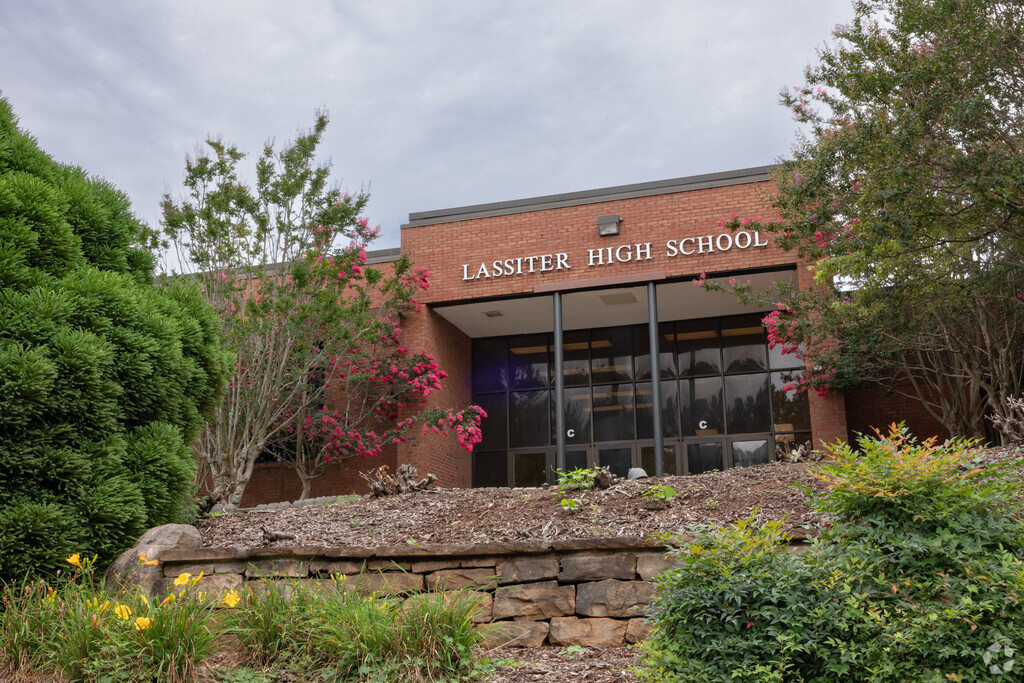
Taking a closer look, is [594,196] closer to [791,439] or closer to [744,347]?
[744,347]

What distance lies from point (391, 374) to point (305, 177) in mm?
4534

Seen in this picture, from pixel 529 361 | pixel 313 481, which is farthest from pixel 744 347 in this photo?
pixel 313 481

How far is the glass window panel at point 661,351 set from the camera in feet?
60.7

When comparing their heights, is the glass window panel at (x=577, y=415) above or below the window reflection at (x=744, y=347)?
below

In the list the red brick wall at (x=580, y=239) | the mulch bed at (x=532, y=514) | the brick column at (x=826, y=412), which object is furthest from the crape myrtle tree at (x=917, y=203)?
the mulch bed at (x=532, y=514)

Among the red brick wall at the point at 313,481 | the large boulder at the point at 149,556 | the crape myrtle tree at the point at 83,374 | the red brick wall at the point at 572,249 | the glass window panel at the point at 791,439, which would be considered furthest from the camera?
the glass window panel at the point at 791,439

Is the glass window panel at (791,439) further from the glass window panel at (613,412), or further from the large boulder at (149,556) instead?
the large boulder at (149,556)

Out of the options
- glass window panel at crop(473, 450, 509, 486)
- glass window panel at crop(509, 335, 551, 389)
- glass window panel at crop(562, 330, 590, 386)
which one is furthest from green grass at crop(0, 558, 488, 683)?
glass window panel at crop(509, 335, 551, 389)

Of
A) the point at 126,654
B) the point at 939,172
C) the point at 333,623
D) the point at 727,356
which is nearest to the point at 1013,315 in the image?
the point at 939,172

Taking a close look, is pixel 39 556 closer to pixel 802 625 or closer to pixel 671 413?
pixel 802 625

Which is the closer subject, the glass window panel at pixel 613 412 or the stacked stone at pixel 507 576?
the stacked stone at pixel 507 576

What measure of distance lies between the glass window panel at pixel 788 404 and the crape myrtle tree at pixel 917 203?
2.69 meters

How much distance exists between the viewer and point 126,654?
4.76m

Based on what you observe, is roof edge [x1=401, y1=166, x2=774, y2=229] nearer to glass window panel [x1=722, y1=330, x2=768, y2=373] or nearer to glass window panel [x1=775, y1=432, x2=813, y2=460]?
glass window panel [x1=722, y1=330, x2=768, y2=373]
